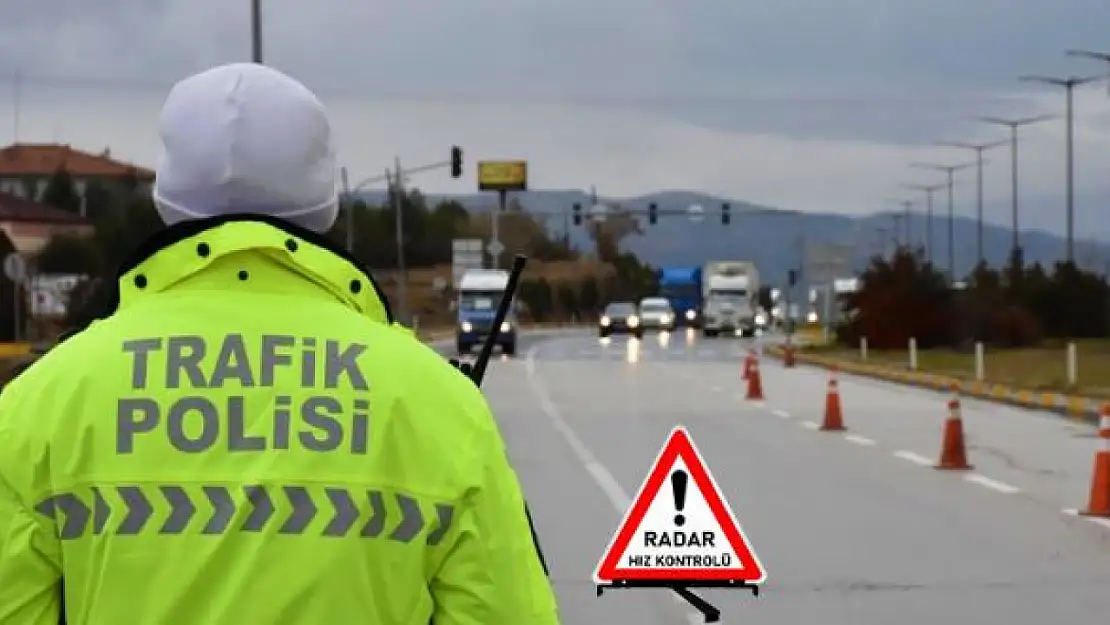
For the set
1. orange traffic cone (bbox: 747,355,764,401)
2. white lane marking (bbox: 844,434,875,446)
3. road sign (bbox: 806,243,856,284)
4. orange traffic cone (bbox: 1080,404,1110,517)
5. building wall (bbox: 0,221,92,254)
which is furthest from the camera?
building wall (bbox: 0,221,92,254)

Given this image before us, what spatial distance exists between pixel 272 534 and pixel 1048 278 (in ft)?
246

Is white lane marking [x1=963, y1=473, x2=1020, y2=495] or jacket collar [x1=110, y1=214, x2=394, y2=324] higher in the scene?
jacket collar [x1=110, y1=214, x2=394, y2=324]

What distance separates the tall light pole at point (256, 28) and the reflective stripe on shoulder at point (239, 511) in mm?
35308

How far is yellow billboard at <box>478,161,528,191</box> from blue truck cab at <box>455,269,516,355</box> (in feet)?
346

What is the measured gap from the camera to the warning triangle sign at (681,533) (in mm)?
10609

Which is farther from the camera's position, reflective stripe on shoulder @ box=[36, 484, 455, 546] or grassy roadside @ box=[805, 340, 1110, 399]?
grassy roadside @ box=[805, 340, 1110, 399]

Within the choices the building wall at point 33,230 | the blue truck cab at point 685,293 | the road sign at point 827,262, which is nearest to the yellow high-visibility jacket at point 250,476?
the road sign at point 827,262

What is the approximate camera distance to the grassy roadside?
41.4m

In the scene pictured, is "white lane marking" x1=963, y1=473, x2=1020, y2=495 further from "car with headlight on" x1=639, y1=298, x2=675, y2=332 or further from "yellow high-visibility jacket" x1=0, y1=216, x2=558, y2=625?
"car with headlight on" x1=639, y1=298, x2=675, y2=332

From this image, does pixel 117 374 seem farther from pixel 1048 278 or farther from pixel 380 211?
pixel 380 211

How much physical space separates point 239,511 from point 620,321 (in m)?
91.3

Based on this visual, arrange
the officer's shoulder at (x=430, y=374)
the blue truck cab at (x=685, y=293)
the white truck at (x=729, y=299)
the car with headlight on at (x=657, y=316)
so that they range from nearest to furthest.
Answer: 1. the officer's shoulder at (x=430, y=374)
2. the white truck at (x=729, y=299)
3. the car with headlight on at (x=657, y=316)
4. the blue truck cab at (x=685, y=293)

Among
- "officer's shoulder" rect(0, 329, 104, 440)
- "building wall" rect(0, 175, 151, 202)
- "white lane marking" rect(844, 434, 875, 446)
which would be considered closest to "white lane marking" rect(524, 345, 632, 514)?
"white lane marking" rect(844, 434, 875, 446)

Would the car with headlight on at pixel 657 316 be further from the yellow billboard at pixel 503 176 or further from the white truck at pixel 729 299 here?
the yellow billboard at pixel 503 176
